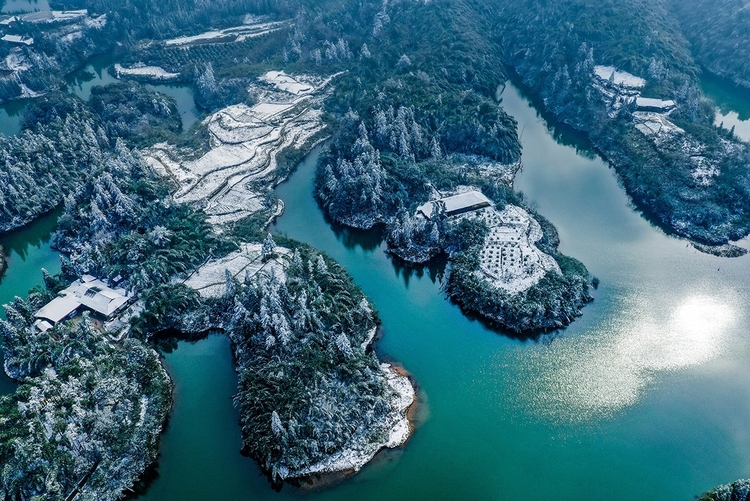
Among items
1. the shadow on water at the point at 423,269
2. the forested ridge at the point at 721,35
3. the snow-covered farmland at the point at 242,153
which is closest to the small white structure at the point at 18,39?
the snow-covered farmland at the point at 242,153

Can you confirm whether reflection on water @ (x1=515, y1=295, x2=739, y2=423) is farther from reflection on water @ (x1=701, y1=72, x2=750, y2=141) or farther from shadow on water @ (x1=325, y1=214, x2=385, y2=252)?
reflection on water @ (x1=701, y1=72, x2=750, y2=141)

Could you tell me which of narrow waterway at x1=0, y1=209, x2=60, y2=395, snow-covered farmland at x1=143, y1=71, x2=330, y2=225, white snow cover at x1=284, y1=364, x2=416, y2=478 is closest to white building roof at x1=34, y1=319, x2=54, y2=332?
narrow waterway at x1=0, y1=209, x2=60, y2=395

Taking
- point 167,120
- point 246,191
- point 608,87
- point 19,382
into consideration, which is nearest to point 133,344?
point 19,382

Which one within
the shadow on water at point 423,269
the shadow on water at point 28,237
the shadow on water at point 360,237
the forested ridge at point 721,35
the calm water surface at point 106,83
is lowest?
the shadow on water at point 28,237

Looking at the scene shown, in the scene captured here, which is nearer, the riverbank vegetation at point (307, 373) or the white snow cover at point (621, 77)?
the riverbank vegetation at point (307, 373)

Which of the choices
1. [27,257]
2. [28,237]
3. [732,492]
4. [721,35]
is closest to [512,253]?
[732,492]

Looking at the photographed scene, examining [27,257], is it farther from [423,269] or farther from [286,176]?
[423,269]

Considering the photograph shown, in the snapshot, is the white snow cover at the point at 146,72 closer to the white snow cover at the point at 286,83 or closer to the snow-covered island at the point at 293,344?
the white snow cover at the point at 286,83
